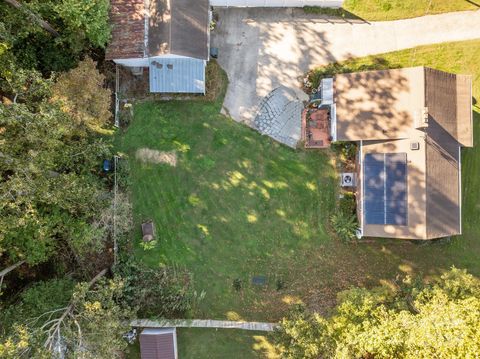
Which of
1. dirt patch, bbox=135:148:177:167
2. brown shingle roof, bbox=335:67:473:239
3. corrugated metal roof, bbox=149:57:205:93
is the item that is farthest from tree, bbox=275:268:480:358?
corrugated metal roof, bbox=149:57:205:93

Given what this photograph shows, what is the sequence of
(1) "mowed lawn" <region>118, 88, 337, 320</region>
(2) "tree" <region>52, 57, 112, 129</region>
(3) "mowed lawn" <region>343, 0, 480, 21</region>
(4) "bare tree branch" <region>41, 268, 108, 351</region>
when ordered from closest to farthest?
(4) "bare tree branch" <region>41, 268, 108, 351</region> → (2) "tree" <region>52, 57, 112, 129</region> → (1) "mowed lawn" <region>118, 88, 337, 320</region> → (3) "mowed lawn" <region>343, 0, 480, 21</region>

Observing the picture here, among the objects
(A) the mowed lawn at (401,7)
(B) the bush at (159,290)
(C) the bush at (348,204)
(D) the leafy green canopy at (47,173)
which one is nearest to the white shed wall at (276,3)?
(A) the mowed lawn at (401,7)

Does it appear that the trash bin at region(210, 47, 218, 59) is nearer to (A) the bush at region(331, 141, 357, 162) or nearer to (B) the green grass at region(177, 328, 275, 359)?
(A) the bush at region(331, 141, 357, 162)

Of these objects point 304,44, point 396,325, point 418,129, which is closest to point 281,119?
point 304,44

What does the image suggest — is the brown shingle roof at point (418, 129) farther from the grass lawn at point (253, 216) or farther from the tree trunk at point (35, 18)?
the tree trunk at point (35, 18)

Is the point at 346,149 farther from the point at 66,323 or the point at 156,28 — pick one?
the point at 66,323

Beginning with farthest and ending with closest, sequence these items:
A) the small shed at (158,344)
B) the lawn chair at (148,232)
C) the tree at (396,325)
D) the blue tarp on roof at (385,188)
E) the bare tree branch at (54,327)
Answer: the lawn chair at (148,232), the small shed at (158,344), the blue tarp on roof at (385,188), the bare tree branch at (54,327), the tree at (396,325)
